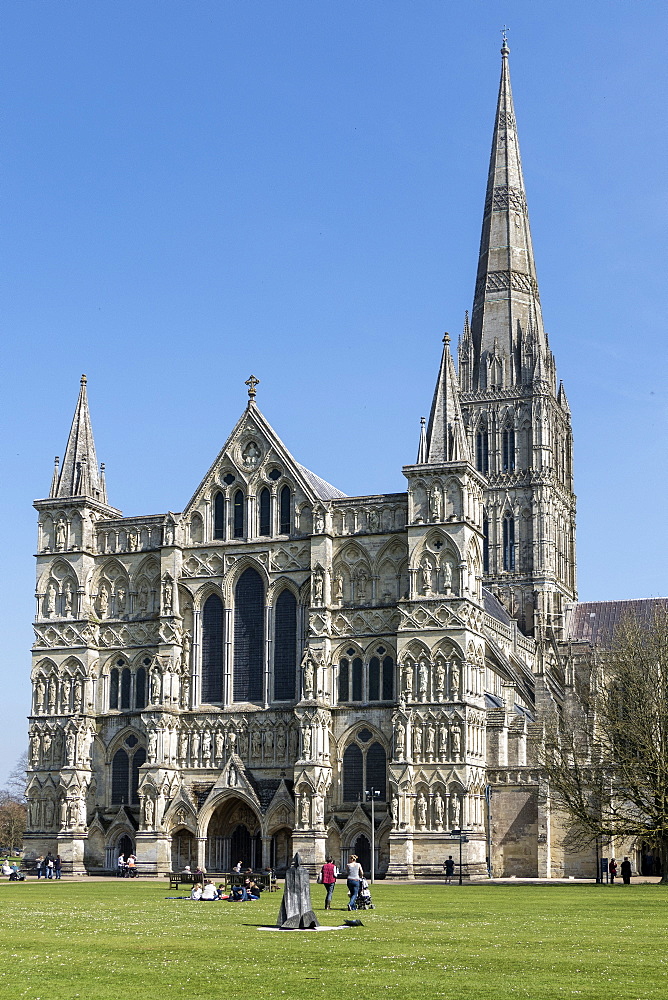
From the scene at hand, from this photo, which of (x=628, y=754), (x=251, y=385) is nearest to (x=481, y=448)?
(x=251, y=385)

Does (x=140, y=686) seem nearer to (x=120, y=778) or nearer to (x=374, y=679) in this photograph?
(x=120, y=778)

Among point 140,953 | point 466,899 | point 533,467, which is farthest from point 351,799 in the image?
point 533,467

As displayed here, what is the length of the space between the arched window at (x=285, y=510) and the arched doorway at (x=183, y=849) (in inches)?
645

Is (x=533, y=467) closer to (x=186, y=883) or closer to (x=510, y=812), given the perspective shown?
(x=510, y=812)

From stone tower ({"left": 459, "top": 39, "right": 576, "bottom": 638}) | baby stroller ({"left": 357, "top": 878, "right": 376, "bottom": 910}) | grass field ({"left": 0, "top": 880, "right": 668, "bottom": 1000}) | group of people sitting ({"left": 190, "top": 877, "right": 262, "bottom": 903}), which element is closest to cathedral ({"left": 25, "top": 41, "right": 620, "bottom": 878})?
group of people sitting ({"left": 190, "top": 877, "right": 262, "bottom": 903})

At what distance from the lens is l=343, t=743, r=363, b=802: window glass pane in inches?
2758

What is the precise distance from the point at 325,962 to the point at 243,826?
1892 inches

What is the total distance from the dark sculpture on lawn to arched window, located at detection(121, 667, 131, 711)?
4407cm

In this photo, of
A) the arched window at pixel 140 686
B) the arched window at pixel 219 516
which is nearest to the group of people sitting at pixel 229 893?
the arched window at pixel 140 686

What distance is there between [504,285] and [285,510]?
171 feet

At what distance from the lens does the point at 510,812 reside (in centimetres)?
6988

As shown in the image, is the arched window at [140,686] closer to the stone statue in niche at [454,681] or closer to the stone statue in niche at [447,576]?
the stone statue in niche at [454,681]

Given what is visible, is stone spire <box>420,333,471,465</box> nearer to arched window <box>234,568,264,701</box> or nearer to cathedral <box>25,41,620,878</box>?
cathedral <box>25,41,620,878</box>

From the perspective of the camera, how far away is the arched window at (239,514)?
248 ft
